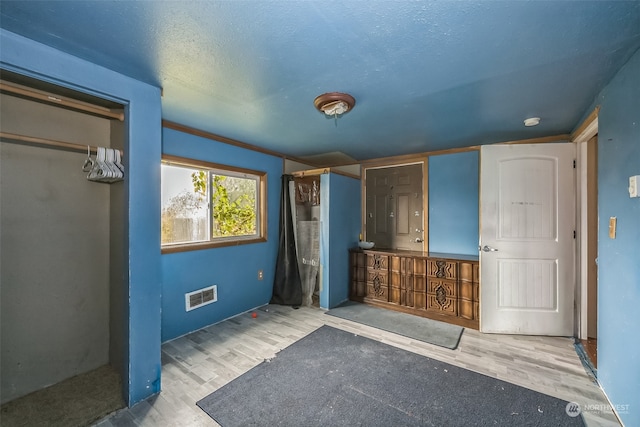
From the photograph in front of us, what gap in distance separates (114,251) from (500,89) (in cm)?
310

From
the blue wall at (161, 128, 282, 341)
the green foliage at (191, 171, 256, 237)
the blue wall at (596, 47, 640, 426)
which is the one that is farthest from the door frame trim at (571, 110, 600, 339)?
the green foliage at (191, 171, 256, 237)

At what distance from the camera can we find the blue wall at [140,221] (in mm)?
1630

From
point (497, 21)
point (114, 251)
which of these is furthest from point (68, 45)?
point (497, 21)

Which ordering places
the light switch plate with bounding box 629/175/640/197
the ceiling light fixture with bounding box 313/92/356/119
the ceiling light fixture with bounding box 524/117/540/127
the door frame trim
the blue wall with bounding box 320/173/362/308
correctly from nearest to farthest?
the light switch plate with bounding box 629/175/640/197
the ceiling light fixture with bounding box 313/92/356/119
the ceiling light fixture with bounding box 524/117/540/127
the door frame trim
the blue wall with bounding box 320/173/362/308

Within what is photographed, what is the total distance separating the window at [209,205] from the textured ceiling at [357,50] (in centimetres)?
66

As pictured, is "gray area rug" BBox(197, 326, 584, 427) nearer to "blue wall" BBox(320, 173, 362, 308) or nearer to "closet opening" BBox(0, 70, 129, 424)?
"closet opening" BBox(0, 70, 129, 424)

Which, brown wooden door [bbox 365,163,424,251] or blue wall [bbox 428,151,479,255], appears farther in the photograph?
brown wooden door [bbox 365,163,424,251]

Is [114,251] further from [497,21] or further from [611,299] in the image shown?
[611,299]

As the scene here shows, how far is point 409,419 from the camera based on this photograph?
1559 mm

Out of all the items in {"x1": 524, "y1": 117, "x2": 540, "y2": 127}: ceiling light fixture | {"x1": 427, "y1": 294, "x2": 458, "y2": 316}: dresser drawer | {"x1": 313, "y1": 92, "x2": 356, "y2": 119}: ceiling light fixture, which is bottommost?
{"x1": 427, "y1": 294, "x2": 458, "y2": 316}: dresser drawer

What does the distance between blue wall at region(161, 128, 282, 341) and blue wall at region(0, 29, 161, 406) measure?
0.76 metres

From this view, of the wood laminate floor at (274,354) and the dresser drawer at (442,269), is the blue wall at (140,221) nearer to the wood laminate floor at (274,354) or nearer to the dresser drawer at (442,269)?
the wood laminate floor at (274,354)

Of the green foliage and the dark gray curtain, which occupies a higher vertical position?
the green foliage

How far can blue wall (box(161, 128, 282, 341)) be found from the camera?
2498 mm
